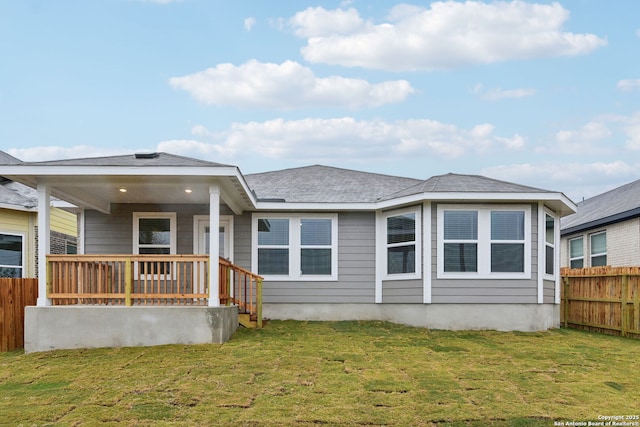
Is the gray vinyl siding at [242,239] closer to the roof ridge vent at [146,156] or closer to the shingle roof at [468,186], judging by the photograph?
the roof ridge vent at [146,156]

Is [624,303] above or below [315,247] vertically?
below

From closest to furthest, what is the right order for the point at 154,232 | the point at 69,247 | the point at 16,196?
the point at 154,232
the point at 16,196
the point at 69,247

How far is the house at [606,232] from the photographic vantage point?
44.9 ft

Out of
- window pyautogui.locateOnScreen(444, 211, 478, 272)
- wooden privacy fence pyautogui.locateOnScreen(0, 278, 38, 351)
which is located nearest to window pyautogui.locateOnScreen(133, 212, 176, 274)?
wooden privacy fence pyautogui.locateOnScreen(0, 278, 38, 351)

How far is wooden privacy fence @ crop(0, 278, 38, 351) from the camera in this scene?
923 centimetres

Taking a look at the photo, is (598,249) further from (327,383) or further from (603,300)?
(327,383)

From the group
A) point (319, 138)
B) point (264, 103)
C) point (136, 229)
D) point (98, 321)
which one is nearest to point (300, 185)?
point (136, 229)

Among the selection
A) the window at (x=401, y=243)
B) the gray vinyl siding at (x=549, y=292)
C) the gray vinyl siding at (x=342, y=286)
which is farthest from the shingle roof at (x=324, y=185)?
the gray vinyl siding at (x=549, y=292)

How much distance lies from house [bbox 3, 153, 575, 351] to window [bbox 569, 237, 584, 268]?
473cm

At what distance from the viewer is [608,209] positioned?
15.5 m

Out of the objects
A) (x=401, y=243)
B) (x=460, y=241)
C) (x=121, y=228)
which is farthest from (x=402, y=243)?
(x=121, y=228)

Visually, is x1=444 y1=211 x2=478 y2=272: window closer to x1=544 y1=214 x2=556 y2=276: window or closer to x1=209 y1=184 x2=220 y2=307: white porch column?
x1=544 y1=214 x2=556 y2=276: window

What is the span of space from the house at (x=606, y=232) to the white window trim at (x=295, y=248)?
284 inches

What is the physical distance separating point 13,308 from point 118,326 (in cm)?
204
